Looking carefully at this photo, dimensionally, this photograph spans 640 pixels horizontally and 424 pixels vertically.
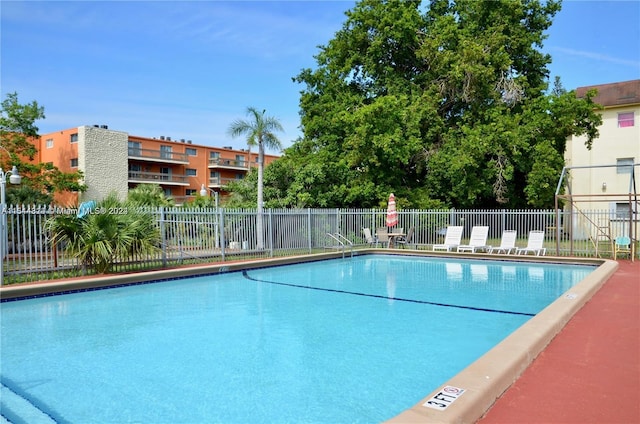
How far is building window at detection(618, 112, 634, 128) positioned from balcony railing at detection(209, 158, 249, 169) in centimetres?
3883

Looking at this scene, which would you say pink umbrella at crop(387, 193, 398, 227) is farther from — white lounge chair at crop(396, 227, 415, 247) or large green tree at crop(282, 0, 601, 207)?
large green tree at crop(282, 0, 601, 207)

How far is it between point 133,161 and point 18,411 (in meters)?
42.9

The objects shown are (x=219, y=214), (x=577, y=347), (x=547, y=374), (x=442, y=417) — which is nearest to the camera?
(x=442, y=417)

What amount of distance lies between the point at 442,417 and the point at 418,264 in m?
13.9

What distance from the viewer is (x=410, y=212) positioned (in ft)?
68.3

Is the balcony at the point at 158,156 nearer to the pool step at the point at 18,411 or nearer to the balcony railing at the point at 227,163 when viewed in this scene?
the balcony railing at the point at 227,163

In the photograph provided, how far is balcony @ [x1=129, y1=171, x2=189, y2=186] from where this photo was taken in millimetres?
42938

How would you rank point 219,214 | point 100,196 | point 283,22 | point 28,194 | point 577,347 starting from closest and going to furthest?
point 577,347
point 283,22
point 219,214
point 28,194
point 100,196

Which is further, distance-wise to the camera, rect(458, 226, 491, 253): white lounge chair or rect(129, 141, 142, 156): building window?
rect(129, 141, 142, 156): building window

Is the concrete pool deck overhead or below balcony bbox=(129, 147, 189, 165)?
below

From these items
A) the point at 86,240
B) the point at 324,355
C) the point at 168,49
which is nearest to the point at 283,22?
the point at 168,49

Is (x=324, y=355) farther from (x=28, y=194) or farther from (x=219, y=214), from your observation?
(x=28, y=194)

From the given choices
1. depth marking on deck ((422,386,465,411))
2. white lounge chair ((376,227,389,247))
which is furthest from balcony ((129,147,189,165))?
depth marking on deck ((422,386,465,411))

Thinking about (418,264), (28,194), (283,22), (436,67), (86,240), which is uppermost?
(436,67)
